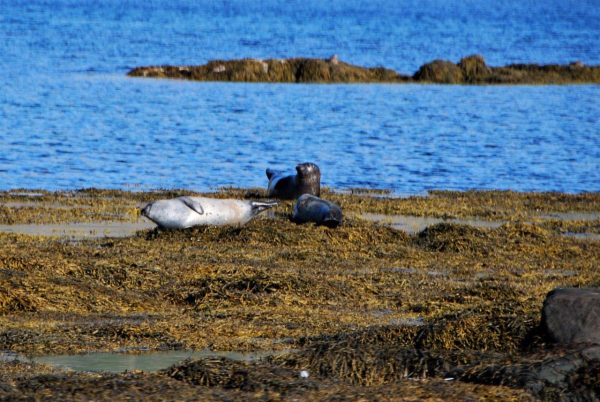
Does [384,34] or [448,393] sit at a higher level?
[384,34]

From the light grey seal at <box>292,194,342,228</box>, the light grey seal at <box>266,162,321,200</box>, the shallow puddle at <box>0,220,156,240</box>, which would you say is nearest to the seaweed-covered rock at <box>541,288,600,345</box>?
the light grey seal at <box>292,194,342,228</box>

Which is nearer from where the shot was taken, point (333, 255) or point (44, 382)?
point (44, 382)

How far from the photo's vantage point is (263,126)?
35750 millimetres

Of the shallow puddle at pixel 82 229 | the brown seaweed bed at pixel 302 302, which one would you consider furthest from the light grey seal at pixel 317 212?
the shallow puddle at pixel 82 229

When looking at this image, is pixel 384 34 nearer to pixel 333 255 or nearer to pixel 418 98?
pixel 418 98

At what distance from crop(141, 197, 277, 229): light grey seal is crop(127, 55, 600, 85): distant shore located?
33783mm

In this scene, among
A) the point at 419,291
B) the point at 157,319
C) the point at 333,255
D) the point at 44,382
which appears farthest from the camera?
the point at 333,255

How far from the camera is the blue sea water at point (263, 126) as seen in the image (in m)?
25.7

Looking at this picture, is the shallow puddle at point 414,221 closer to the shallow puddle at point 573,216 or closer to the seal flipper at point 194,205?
the shallow puddle at point 573,216

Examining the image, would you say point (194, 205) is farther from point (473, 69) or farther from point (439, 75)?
point (473, 69)

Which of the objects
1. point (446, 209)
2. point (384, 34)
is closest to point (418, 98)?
point (446, 209)

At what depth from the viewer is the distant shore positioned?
50.4 metres

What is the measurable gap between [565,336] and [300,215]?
7.39 metres

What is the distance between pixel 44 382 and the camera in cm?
807
